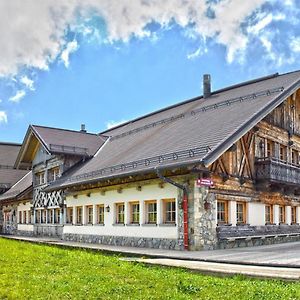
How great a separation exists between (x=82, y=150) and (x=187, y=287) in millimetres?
18679

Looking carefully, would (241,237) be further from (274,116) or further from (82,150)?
(82,150)

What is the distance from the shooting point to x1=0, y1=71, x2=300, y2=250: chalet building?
1582 centimetres

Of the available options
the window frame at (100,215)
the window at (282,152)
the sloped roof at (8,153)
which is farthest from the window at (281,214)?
the sloped roof at (8,153)

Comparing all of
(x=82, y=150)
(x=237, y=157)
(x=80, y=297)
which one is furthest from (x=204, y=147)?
(x=82, y=150)

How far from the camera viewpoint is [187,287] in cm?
779

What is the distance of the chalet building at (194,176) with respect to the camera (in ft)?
51.9

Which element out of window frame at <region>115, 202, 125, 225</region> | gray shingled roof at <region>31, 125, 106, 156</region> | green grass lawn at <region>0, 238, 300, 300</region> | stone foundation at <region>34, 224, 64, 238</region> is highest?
gray shingled roof at <region>31, 125, 106, 156</region>

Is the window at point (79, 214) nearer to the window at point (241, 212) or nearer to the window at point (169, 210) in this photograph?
the window at point (169, 210)

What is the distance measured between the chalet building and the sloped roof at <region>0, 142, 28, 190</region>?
1176 cm

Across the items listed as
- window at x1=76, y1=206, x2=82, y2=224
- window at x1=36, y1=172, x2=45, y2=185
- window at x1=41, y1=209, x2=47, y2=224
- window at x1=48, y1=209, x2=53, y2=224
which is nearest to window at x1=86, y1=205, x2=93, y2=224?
window at x1=76, y1=206, x2=82, y2=224

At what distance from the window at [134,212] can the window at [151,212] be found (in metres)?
0.67

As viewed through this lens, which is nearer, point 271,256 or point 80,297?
point 80,297

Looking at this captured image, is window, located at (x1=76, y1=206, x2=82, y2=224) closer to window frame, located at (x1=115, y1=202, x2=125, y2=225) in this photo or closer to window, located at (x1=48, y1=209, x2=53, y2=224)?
window frame, located at (x1=115, y1=202, x2=125, y2=225)

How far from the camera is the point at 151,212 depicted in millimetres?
17734
